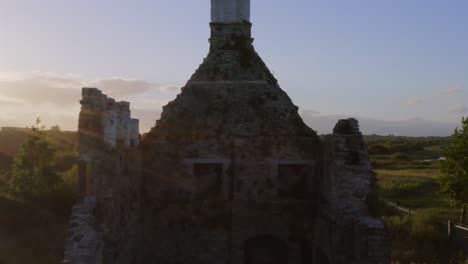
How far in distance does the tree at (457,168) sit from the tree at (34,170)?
64.0 feet

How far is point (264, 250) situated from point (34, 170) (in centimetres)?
1708

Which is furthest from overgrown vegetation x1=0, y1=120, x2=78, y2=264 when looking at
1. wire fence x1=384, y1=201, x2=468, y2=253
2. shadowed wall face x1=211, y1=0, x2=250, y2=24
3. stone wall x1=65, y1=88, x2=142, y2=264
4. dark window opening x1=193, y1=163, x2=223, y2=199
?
wire fence x1=384, y1=201, x2=468, y2=253

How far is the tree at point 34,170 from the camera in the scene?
26.9 metres

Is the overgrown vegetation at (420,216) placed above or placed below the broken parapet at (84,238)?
below

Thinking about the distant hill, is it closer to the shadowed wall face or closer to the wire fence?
the wire fence

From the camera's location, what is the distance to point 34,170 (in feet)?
90.6

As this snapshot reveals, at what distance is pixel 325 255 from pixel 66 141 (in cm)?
5482

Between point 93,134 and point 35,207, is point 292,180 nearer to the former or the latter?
point 93,134

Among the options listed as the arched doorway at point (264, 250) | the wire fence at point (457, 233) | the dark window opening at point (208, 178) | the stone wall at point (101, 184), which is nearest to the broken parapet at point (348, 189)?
the arched doorway at point (264, 250)

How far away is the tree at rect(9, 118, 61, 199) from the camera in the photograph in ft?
88.3

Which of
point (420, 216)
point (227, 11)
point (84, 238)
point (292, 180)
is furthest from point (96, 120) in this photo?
point (420, 216)

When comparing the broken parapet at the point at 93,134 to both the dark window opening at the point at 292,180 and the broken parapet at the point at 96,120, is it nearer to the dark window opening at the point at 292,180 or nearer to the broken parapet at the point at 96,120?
the broken parapet at the point at 96,120

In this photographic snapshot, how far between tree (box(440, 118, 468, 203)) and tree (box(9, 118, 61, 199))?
768 inches

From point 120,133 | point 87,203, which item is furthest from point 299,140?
point 87,203
